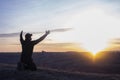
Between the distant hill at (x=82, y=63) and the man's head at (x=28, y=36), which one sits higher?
the man's head at (x=28, y=36)

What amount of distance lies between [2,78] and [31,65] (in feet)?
7.86

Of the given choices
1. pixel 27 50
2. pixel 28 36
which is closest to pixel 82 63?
pixel 27 50

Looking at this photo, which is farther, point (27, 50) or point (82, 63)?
point (82, 63)

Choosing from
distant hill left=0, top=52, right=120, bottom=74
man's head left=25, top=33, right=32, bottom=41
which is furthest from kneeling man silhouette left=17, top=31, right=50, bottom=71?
distant hill left=0, top=52, right=120, bottom=74

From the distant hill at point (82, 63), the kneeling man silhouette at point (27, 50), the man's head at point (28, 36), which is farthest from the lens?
the distant hill at point (82, 63)

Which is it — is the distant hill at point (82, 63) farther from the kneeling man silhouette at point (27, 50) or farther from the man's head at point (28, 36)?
the man's head at point (28, 36)

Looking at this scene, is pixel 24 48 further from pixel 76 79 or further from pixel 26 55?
pixel 76 79

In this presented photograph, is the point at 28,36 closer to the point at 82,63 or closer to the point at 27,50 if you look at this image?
the point at 27,50

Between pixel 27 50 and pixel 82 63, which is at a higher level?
pixel 27 50

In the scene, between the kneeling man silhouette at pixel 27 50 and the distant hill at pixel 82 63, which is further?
the distant hill at pixel 82 63

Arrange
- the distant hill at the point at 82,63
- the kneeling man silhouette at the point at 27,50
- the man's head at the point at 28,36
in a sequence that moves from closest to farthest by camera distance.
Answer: the man's head at the point at 28,36 < the kneeling man silhouette at the point at 27,50 < the distant hill at the point at 82,63

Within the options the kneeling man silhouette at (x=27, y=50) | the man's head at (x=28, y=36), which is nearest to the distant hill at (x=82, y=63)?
the kneeling man silhouette at (x=27, y=50)

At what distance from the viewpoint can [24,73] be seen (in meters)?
18.5

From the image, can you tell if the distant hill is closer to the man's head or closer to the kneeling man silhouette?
the kneeling man silhouette
